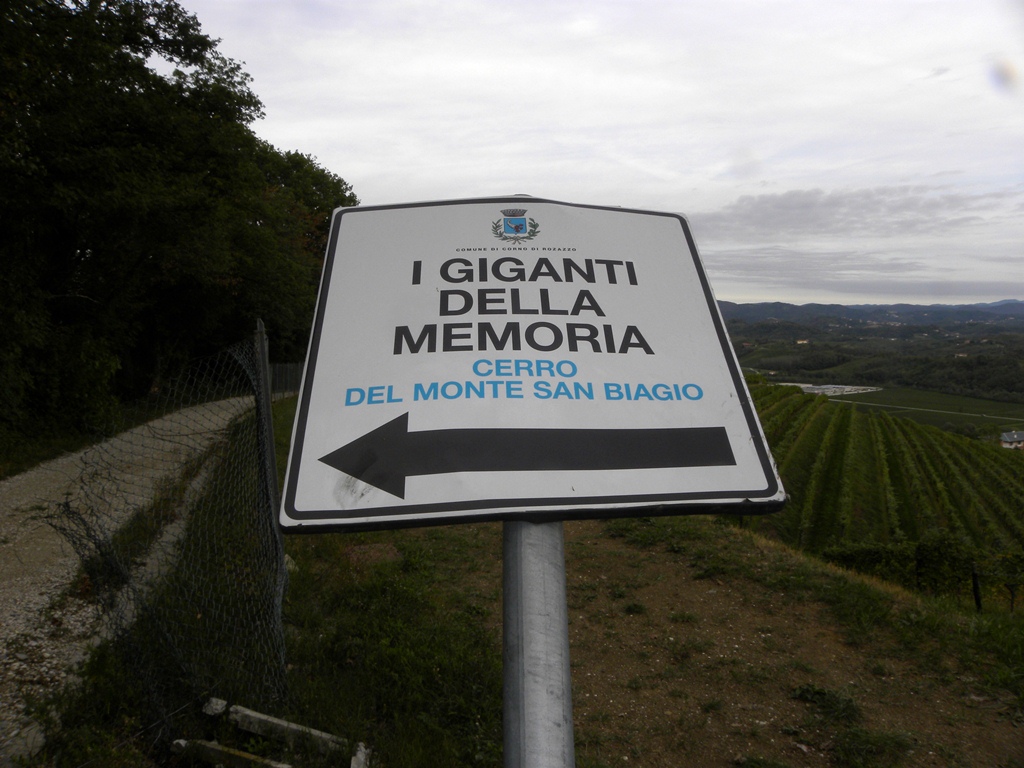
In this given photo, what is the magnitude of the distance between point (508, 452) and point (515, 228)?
63cm

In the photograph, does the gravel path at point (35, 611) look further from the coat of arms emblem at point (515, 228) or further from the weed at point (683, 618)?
the weed at point (683, 618)

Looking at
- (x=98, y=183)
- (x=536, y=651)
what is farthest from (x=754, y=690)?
(x=98, y=183)

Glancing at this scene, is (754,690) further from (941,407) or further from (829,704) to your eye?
(941,407)

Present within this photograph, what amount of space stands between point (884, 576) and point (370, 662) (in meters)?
9.67

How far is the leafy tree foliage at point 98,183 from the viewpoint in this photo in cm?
983

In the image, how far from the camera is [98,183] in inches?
424

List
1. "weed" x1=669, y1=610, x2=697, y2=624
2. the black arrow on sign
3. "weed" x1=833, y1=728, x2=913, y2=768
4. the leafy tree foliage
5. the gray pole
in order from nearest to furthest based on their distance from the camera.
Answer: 1. the gray pole
2. the black arrow on sign
3. "weed" x1=833, y1=728, x2=913, y2=768
4. "weed" x1=669, y1=610, x2=697, y2=624
5. the leafy tree foliage

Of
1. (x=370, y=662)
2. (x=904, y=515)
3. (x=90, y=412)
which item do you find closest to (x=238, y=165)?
Result: (x=90, y=412)

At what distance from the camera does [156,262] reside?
15.4m

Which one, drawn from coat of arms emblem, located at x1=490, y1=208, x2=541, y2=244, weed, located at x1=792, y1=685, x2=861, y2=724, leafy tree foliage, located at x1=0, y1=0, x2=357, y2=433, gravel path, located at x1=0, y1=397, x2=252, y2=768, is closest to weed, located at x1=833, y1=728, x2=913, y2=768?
weed, located at x1=792, y1=685, x2=861, y2=724

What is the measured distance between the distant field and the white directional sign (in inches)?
3106

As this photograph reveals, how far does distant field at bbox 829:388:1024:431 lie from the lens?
71.0 meters

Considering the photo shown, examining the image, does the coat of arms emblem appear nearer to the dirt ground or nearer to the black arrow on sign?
the black arrow on sign

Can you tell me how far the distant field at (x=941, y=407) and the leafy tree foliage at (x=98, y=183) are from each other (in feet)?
240
